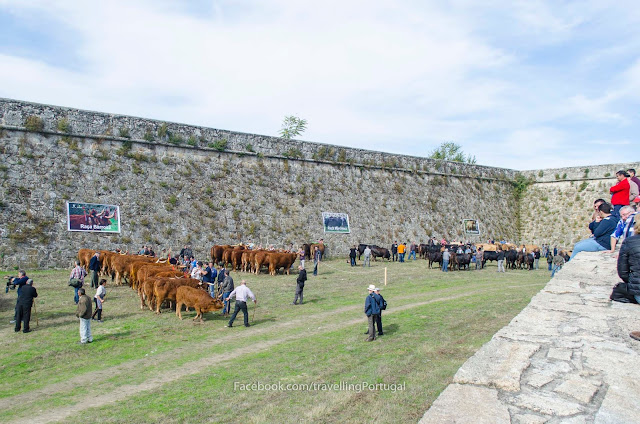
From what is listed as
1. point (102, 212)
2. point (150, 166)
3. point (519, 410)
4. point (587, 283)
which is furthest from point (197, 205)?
point (519, 410)

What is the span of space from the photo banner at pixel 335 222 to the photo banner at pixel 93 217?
13.7m

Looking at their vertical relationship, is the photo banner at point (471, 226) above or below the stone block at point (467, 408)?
above

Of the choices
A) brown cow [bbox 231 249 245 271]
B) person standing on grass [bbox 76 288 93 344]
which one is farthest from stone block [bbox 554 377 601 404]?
brown cow [bbox 231 249 245 271]

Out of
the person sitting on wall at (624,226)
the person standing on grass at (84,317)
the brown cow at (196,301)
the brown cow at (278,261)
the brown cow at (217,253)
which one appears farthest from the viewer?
the brown cow at (217,253)

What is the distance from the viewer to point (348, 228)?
34.6 m

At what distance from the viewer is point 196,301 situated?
14.4 meters

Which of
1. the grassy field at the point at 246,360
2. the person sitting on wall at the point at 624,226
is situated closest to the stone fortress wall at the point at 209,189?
the grassy field at the point at 246,360

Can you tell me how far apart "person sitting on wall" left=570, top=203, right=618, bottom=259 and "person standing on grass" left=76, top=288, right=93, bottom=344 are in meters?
11.8

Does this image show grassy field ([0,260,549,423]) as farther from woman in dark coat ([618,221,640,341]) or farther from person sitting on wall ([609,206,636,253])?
person sitting on wall ([609,206,636,253])

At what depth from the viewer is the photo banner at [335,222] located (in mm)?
33625

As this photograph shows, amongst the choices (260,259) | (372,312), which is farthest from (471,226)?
(372,312)

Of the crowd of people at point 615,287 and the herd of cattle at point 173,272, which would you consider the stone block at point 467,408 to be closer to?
the crowd of people at point 615,287

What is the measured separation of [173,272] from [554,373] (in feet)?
48.5

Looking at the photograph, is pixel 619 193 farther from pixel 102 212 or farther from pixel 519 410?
pixel 102 212
